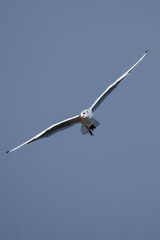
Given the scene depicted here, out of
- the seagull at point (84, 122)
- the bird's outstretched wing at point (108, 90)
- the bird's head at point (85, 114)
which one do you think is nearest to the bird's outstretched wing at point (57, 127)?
the seagull at point (84, 122)

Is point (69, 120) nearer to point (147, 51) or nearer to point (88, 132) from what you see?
point (88, 132)

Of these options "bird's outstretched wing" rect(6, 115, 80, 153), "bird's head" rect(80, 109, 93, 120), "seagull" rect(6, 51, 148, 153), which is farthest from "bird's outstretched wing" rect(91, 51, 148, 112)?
"bird's outstretched wing" rect(6, 115, 80, 153)

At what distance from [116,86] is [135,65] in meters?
1.79

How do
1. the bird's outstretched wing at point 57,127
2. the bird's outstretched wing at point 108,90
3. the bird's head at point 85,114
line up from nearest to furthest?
the bird's head at point 85,114 < the bird's outstretched wing at point 57,127 < the bird's outstretched wing at point 108,90

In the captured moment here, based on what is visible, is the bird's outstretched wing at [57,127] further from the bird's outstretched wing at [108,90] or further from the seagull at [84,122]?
the bird's outstretched wing at [108,90]

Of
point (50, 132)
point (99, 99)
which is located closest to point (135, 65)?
point (99, 99)

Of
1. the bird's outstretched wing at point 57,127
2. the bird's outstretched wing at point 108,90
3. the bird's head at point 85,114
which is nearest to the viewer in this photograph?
the bird's head at point 85,114

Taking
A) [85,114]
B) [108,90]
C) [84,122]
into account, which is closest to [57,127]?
[84,122]

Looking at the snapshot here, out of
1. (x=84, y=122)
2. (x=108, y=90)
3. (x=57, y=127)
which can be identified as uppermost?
(x=108, y=90)

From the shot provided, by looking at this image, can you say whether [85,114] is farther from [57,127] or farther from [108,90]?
[108,90]

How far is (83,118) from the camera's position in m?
37.2

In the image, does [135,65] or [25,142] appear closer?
[25,142]

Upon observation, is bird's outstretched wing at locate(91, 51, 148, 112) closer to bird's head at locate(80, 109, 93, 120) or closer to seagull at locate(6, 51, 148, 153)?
seagull at locate(6, 51, 148, 153)

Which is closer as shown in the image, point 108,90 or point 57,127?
point 57,127
